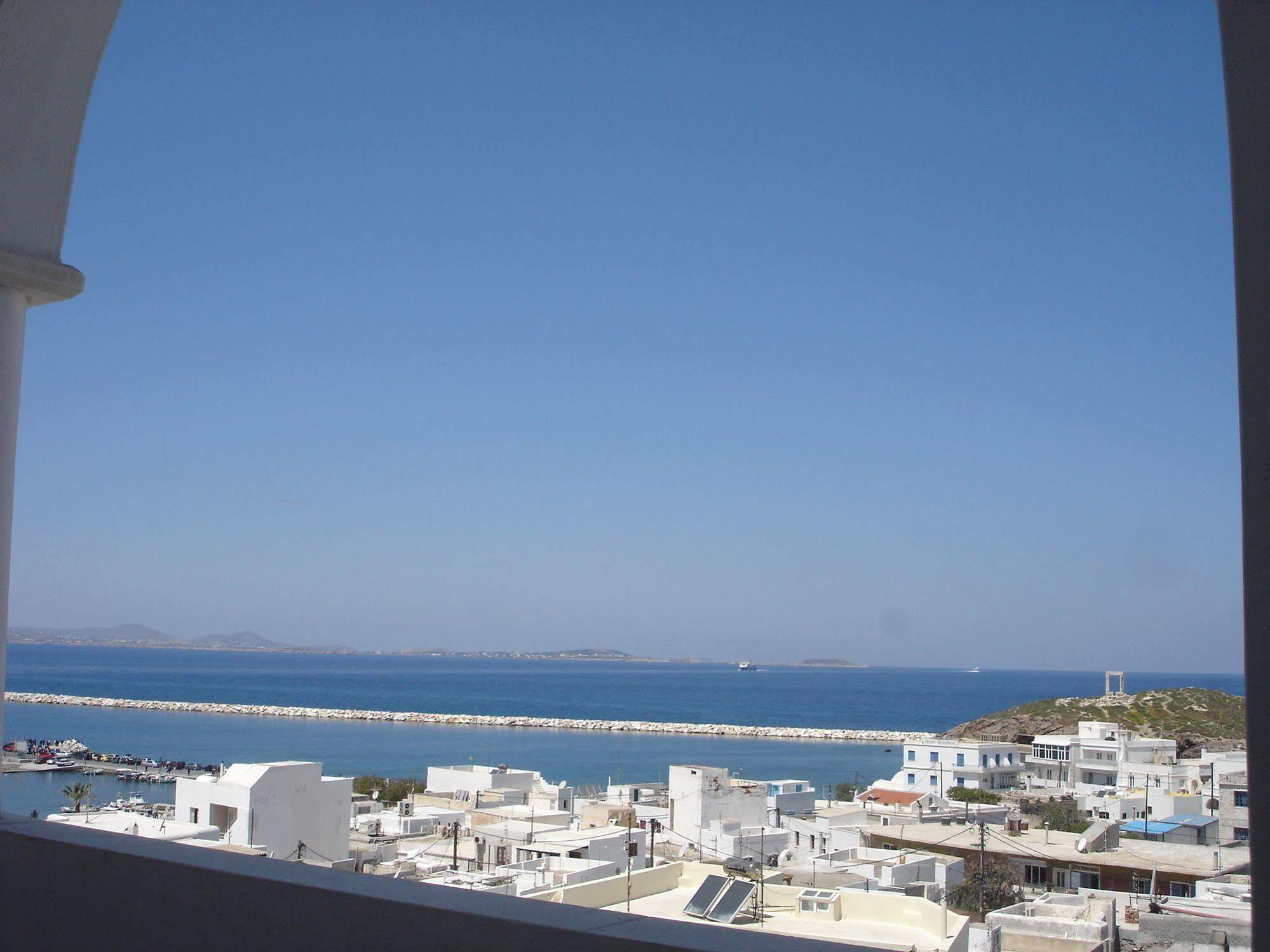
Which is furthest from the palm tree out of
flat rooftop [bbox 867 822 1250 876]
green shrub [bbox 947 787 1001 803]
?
green shrub [bbox 947 787 1001 803]

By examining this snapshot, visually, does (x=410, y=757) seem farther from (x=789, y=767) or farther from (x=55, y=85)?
(x=55, y=85)

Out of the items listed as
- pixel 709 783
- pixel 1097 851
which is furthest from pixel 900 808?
pixel 1097 851

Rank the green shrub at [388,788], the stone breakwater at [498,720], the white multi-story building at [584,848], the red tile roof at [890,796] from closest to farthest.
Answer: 1. the white multi-story building at [584,848]
2. the green shrub at [388,788]
3. the red tile roof at [890,796]
4. the stone breakwater at [498,720]

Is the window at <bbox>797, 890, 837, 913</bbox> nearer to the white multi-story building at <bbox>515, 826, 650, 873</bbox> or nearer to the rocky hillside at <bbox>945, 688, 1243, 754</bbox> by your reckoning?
the white multi-story building at <bbox>515, 826, 650, 873</bbox>

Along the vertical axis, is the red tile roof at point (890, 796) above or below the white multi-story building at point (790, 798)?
below

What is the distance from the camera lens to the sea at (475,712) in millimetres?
41031

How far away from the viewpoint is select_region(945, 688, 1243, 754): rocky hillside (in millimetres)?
39344

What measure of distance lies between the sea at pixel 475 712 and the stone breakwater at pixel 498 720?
1476 millimetres

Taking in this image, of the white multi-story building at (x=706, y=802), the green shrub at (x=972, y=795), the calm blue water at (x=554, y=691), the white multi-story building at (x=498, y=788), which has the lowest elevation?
the calm blue water at (x=554, y=691)

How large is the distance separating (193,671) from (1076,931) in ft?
401

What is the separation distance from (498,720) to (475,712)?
9.26 meters

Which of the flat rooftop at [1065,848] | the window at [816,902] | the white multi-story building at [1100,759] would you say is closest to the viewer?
the window at [816,902]

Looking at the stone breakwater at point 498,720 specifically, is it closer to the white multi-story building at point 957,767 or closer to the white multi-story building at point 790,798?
the white multi-story building at point 957,767

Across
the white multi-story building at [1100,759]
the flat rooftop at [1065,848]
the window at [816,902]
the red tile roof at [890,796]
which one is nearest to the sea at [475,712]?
the white multi-story building at [1100,759]
